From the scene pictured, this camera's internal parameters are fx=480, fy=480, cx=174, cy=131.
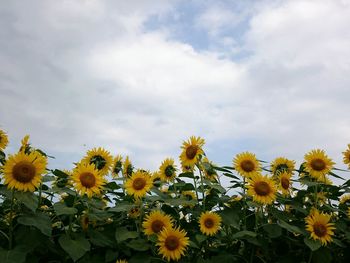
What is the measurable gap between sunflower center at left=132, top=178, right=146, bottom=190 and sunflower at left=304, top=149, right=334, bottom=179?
1.79 m

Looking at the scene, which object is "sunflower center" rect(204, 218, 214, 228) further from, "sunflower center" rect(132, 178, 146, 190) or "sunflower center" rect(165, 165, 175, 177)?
"sunflower center" rect(165, 165, 175, 177)

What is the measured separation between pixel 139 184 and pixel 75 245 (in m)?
0.94

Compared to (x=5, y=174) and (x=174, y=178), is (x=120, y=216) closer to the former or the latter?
(x=174, y=178)

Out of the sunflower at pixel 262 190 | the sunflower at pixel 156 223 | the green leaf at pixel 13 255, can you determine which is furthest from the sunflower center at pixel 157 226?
the green leaf at pixel 13 255

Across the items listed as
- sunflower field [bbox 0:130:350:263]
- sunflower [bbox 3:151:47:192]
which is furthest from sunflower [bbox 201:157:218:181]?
sunflower [bbox 3:151:47:192]

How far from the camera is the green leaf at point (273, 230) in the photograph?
4312 mm

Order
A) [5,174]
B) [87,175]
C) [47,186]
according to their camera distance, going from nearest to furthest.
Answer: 1. [5,174]
2. [87,175]
3. [47,186]

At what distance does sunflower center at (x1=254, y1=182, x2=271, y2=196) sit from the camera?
448cm

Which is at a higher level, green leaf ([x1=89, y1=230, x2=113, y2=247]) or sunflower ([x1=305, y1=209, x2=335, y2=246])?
sunflower ([x1=305, y1=209, x2=335, y2=246])

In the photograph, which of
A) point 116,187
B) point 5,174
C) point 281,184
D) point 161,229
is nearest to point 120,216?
point 116,187

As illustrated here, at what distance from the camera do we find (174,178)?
5.16m

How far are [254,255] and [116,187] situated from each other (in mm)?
1481

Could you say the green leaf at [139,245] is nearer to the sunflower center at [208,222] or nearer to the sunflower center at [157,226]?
the sunflower center at [157,226]

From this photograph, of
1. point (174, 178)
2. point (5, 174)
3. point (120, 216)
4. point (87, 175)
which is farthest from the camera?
point (174, 178)
